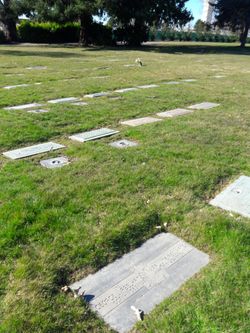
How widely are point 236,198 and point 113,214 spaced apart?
1053 millimetres

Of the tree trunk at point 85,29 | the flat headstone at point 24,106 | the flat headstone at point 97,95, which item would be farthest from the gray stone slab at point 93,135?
the tree trunk at point 85,29

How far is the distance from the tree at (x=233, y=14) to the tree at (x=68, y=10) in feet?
42.4

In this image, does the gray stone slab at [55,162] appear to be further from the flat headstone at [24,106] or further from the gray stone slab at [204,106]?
the gray stone slab at [204,106]

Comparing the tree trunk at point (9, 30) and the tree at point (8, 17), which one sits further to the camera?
the tree trunk at point (9, 30)

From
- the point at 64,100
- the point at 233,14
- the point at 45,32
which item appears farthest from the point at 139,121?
the point at 233,14

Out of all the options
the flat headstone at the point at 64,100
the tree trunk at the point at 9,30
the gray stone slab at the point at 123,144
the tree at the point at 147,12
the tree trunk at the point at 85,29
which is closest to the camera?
the gray stone slab at the point at 123,144

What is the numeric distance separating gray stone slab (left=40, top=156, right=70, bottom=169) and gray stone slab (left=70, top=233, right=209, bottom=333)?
138cm

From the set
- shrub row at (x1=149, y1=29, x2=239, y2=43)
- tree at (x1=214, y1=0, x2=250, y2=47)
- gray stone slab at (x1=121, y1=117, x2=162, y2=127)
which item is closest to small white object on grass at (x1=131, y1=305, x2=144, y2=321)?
gray stone slab at (x1=121, y1=117, x2=162, y2=127)

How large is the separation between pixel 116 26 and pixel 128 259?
87.2ft

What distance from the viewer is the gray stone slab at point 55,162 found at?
308 centimetres

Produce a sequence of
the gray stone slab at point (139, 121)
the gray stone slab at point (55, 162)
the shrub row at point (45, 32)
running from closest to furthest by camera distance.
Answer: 1. the gray stone slab at point (55, 162)
2. the gray stone slab at point (139, 121)
3. the shrub row at point (45, 32)

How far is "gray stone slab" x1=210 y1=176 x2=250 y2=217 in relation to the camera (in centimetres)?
247

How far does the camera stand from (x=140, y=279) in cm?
178

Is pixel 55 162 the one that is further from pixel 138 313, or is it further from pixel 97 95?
pixel 97 95
